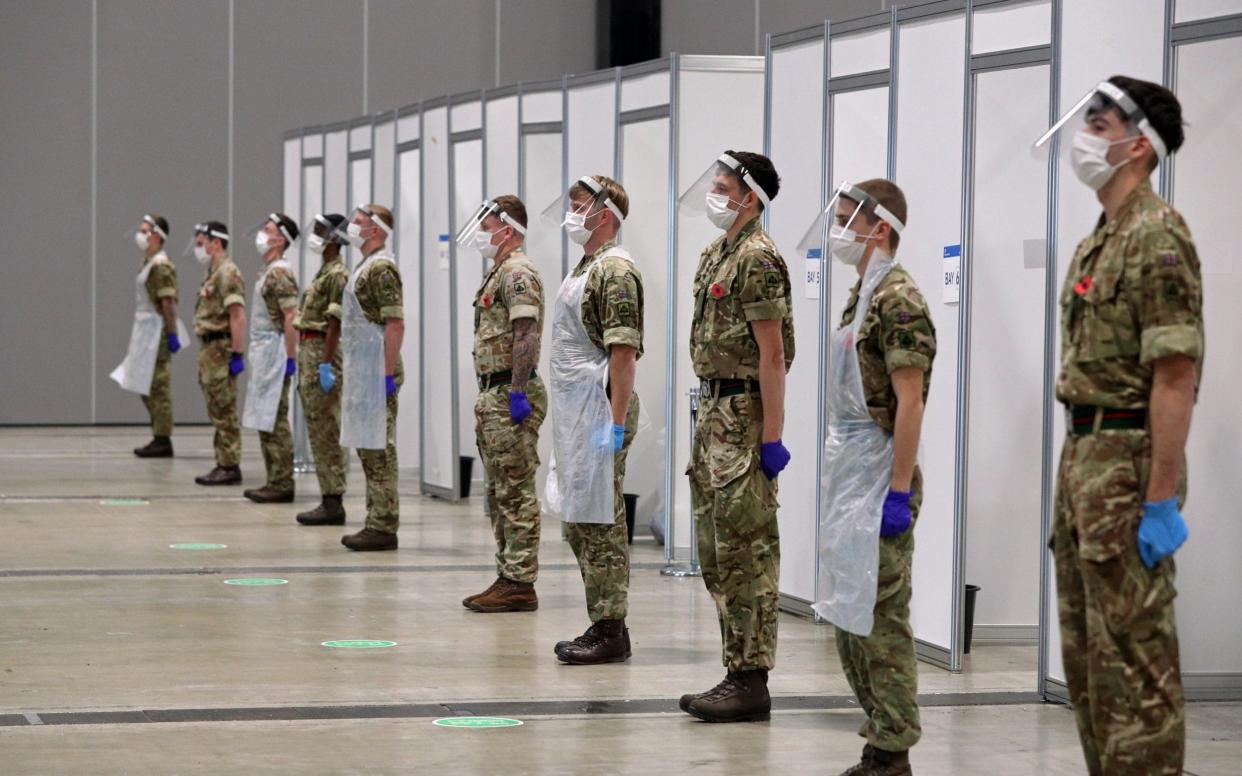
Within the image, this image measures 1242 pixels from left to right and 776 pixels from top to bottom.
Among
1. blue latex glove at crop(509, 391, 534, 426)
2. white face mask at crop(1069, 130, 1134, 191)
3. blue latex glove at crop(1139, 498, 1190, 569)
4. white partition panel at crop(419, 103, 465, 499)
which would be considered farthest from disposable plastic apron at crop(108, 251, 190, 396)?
blue latex glove at crop(1139, 498, 1190, 569)

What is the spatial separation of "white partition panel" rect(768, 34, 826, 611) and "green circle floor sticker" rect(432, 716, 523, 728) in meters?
2.36

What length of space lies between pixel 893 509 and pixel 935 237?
2.55m

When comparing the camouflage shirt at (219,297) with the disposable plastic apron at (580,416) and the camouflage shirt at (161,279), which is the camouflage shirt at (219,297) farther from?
the disposable plastic apron at (580,416)

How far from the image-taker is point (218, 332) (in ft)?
43.1

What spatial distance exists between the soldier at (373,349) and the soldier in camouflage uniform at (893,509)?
5.02 metres

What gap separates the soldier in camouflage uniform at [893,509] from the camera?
4805mm

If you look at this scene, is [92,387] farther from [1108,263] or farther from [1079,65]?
[1108,263]

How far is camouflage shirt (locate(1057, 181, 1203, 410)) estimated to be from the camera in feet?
12.9

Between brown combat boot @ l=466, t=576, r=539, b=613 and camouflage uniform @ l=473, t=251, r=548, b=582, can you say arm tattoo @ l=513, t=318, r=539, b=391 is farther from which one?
brown combat boot @ l=466, t=576, r=539, b=613

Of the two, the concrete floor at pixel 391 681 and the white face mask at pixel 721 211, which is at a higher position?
the white face mask at pixel 721 211

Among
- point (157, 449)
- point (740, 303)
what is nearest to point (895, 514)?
point (740, 303)

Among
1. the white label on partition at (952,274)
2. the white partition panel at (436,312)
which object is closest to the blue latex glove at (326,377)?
the white partition panel at (436,312)

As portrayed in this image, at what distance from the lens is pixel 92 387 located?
1947cm

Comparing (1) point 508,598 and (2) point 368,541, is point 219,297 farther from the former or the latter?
(1) point 508,598
